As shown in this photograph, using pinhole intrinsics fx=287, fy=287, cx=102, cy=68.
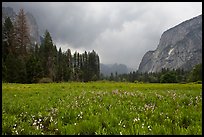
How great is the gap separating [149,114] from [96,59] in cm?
15767

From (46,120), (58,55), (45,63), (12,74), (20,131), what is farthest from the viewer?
(58,55)

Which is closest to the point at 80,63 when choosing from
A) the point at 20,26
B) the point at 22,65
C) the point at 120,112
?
the point at 20,26

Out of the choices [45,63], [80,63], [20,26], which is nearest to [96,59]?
[80,63]

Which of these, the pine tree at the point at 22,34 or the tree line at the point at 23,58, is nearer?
the tree line at the point at 23,58

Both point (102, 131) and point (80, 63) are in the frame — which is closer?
point (102, 131)

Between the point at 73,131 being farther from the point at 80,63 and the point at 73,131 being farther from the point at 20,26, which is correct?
the point at 80,63

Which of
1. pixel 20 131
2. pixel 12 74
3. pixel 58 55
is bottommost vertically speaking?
pixel 20 131

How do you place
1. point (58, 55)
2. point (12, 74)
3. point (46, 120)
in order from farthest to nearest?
point (58, 55), point (12, 74), point (46, 120)

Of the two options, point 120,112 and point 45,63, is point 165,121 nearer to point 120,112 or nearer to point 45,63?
point 120,112

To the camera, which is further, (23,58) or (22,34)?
(22,34)

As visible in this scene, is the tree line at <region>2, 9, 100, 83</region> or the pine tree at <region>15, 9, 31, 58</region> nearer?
the tree line at <region>2, 9, 100, 83</region>

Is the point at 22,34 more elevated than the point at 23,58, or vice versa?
the point at 22,34

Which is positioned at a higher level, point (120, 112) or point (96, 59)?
point (96, 59)

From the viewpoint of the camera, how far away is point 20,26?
270ft
